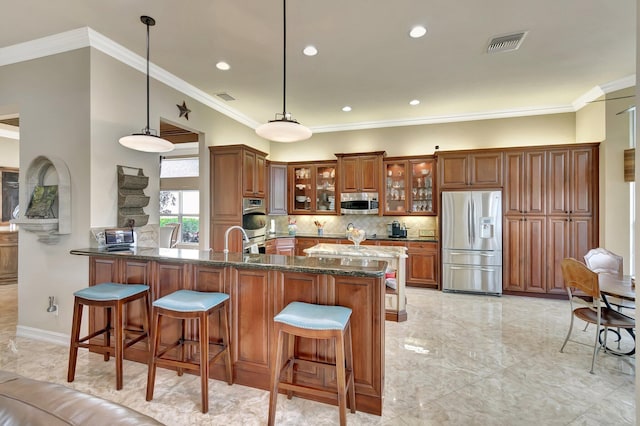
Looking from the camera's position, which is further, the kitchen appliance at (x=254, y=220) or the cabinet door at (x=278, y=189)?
the cabinet door at (x=278, y=189)

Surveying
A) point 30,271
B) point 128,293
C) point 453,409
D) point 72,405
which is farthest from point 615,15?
point 30,271

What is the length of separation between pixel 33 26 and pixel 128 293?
2820 millimetres

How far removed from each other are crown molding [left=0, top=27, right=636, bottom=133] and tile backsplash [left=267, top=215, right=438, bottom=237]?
1898 mm

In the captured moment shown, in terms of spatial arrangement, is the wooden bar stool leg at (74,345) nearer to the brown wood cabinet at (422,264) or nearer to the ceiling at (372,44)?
the ceiling at (372,44)

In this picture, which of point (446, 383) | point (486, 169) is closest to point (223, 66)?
point (446, 383)

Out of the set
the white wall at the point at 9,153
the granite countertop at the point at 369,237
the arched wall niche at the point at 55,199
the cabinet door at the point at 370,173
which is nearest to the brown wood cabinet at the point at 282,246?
the granite countertop at the point at 369,237

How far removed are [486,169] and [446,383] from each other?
383 cm

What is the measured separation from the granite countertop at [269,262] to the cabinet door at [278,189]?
3.33 m

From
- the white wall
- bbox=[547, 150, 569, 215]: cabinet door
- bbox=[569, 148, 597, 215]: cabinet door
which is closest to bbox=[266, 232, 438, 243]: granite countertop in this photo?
bbox=[547, 150, 569, 215]: cabinet door

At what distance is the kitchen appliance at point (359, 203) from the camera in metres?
5.76

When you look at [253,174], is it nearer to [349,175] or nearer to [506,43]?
[349,175]

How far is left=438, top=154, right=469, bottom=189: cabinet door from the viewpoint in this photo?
5.12 meters

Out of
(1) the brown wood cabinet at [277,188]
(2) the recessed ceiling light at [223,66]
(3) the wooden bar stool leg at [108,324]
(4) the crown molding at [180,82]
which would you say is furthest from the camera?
(1) the brown wood cabinet at [277,188]

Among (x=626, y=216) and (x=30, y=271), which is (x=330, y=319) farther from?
(x=626, y=216)
